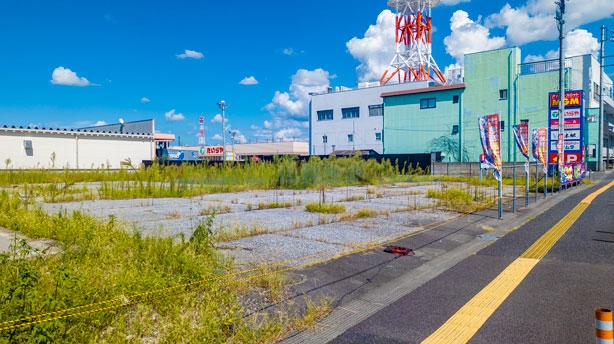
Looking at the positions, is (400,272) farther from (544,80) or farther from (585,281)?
(544,80)

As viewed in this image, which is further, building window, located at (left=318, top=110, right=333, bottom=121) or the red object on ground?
building window, located at (left=318, top=110, right=333, bottom=121)

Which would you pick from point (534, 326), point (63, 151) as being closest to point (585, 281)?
point (534, 326)

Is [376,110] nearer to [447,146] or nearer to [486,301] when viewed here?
[447,146]

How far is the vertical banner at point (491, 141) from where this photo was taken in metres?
9.79

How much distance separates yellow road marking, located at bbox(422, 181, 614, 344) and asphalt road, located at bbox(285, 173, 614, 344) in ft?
0.21

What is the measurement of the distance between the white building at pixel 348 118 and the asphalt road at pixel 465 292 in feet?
141

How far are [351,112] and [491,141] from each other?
4376 centimetres

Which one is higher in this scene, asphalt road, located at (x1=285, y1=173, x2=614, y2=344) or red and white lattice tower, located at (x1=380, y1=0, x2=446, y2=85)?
red and white lattice tower, located at (x1=380, y1=0, x2=446, y2=85)

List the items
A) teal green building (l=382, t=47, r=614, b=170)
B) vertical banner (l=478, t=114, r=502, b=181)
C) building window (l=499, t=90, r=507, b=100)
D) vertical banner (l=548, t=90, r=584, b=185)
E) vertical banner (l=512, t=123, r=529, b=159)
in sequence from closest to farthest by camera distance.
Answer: vertical banner (l=478, t=114, r=502, b=181)
vertical banner (l=512, t=123, r=529, b=159)
vertical banner (l=548, t=90, r=584, b=185)
teal green building (l=382, t=47, r=614, b=170)
building window (l=499, t=90, r=507, b=100)

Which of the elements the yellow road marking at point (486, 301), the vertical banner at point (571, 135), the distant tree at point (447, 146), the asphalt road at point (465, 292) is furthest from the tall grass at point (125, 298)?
the distant tree at point (447, 146)

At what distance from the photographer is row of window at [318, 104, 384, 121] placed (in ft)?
164

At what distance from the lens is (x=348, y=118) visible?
53.0 meters

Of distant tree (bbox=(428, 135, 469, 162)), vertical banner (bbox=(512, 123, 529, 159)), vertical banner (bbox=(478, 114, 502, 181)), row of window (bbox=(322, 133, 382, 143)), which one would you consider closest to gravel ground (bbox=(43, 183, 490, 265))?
vertical banner (bbox=(478, 114, 502, 181))

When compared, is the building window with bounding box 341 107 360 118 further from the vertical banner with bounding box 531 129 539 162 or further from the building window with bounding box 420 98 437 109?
the vertical banner with bounding box 531 129 539 162
